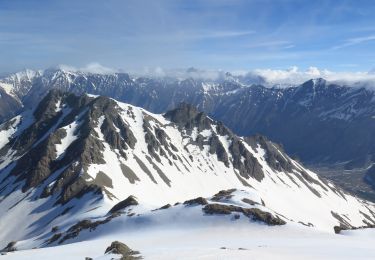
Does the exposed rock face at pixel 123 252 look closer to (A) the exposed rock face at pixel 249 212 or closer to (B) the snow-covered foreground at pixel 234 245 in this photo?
(B) the snow-covered foreground at pixel 234 245

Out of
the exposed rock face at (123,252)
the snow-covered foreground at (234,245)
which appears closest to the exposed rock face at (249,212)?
the snow-covered foreground at (234,245)

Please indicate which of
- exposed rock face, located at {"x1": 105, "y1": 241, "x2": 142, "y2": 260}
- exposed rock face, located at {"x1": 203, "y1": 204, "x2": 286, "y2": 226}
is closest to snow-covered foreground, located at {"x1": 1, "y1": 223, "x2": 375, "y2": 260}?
exposed rock face, located at {"x1": 105, "y1": 241, "x2": 142, "y2": 260}

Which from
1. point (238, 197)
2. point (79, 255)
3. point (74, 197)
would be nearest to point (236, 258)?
point (79, 255)

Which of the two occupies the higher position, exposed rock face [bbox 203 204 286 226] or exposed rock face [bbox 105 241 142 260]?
exposed rock face [bbox 203 204 286 226]

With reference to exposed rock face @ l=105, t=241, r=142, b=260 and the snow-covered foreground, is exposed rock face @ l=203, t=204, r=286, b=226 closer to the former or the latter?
the snow-covered foreground

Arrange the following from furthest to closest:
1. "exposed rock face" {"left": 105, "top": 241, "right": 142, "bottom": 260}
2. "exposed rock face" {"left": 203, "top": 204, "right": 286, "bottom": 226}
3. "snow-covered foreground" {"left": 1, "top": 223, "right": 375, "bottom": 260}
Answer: "exposed rock face" {"left": 203, "top": 204, "right": 286, "bottom": 226}
"snow-covered foreground" {"left": 1, "top": 223, "right": 375, "bottom": 260}
"exposed rock face" {"left": 105, "top": 241, "right": 142, "bottom": 260}

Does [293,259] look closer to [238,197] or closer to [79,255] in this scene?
[79,255]

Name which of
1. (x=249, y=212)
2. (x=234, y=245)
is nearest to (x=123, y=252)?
(x=234, y=245)

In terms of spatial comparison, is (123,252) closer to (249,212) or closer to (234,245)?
(234,245)
